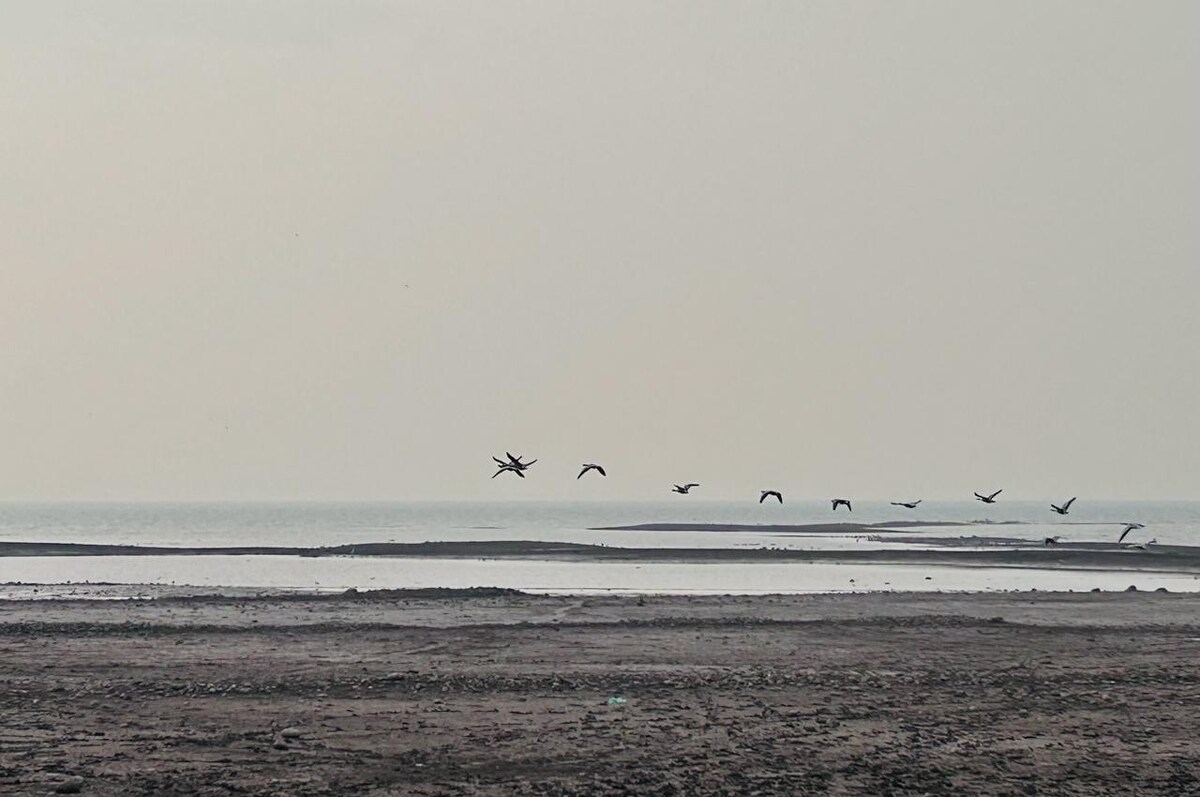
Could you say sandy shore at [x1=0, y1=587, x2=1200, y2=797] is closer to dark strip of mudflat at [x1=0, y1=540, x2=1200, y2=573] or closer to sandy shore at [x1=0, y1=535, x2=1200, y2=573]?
sandy shore at [x1=0, y1=535, x2=1200, y2=573]

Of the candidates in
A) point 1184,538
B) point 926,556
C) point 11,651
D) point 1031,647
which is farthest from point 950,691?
point 1184,538

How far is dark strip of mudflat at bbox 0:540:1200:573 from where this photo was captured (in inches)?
3093

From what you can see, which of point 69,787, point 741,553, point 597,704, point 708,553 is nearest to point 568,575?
point 708,553

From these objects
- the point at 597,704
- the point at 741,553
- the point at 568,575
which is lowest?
the point at 597,704

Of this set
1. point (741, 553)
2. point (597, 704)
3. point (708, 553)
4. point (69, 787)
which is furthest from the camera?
point (741, 553)

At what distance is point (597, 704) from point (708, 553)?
65.0 m

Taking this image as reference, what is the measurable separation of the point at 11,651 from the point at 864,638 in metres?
19.4

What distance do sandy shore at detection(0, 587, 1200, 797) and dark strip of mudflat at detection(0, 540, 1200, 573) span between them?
40.7 meters

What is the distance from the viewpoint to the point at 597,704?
23750 mm

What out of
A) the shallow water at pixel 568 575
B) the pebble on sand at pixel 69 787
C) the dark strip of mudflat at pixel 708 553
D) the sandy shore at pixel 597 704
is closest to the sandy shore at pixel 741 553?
the dark strip of mudflat at pixel 708 553

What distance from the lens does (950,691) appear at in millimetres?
25359

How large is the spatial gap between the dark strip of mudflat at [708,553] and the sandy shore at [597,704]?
40.7 metres

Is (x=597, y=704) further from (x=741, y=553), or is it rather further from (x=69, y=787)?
(x=741, y=553)

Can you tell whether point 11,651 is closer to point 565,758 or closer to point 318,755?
point 318,755
